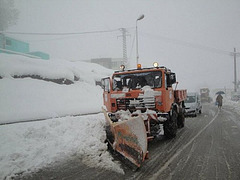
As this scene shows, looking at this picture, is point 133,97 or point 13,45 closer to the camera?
point 133,97

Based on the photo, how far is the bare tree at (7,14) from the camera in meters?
33.6

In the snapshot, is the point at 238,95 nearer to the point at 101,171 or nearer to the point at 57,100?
the point at 57,100

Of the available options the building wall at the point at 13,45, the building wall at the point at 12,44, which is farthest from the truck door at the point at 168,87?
the building wall at the point at 12,44

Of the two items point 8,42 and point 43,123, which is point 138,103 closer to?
point 43,123

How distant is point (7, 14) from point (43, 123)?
34.3 m

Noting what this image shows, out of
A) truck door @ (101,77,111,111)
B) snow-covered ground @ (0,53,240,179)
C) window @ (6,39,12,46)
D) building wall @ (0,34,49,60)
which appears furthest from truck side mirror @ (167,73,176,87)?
window @ (6,39,12,46)

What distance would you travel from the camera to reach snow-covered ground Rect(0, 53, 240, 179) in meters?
5.06

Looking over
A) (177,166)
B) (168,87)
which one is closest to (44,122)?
(168,87)

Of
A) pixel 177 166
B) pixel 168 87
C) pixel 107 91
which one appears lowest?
pixel 177 166

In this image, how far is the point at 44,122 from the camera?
8.15 metres

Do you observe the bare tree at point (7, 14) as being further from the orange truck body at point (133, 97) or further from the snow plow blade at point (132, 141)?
the snow plow blade at point (132, 141)

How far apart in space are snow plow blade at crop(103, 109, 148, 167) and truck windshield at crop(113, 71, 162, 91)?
230cm

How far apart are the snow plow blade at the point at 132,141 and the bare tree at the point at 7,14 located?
122ft

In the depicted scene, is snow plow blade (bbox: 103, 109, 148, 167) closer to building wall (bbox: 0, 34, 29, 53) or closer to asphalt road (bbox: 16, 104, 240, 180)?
asphalt road (bbox: 16, 104, 240, 180)
